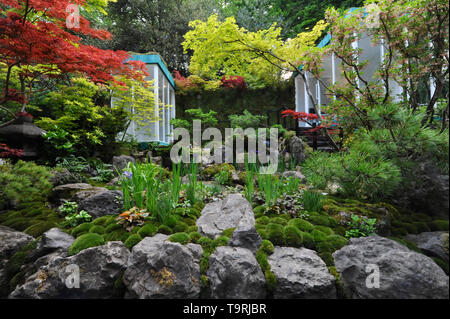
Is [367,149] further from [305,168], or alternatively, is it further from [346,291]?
[346,291]

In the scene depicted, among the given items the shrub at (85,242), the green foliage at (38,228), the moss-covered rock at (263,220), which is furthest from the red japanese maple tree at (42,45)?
the moss-covered rock at (263,220)

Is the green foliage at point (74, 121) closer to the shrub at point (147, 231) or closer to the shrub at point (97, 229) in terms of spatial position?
the shrub at point (97, 229)

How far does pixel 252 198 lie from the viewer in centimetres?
271

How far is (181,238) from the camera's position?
1790mm

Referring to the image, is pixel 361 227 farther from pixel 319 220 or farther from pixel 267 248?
pixel 267 248

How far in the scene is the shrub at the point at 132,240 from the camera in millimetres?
1754

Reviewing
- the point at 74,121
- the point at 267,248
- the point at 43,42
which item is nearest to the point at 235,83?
the point at 74,121

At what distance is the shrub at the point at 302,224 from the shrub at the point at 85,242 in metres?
1.69

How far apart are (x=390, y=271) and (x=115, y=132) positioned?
5.37 m

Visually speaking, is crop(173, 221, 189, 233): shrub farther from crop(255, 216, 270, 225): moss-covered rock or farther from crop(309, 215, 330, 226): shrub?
crop(309, 215, 330, 226): shrub

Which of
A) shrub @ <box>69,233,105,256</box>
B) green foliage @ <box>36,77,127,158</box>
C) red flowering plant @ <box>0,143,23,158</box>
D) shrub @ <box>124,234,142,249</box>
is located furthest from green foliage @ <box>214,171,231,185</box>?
red flowering plant @ <box>0,143,23,158</box>

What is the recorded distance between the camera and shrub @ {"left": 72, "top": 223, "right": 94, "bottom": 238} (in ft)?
6.48
